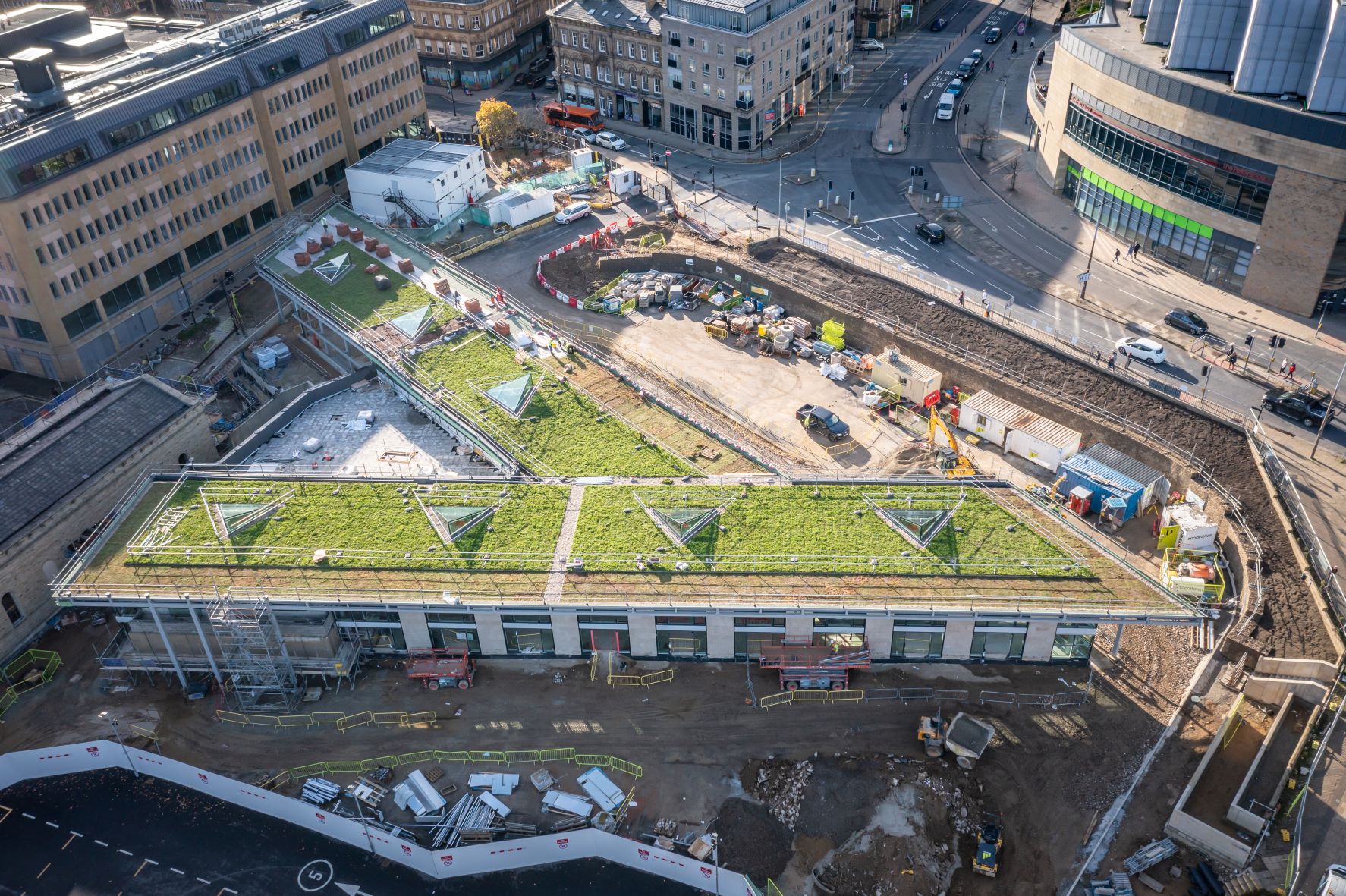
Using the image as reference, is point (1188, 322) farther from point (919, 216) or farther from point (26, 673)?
point (26, 673)

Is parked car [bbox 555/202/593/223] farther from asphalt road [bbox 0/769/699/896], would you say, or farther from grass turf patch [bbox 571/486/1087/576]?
asphalt road [bbox 0/769/699/896]

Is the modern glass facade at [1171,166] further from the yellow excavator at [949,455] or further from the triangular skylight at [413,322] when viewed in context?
the triangular skylight at [413,322]

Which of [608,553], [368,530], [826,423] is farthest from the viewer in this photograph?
[826,423]

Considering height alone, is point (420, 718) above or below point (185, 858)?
above

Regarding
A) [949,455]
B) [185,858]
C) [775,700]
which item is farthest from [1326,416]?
[185,858]

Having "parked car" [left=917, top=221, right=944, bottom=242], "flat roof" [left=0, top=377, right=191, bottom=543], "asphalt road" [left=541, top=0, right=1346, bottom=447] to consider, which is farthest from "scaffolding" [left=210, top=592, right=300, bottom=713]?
"parked car" [left=917, top=221, right=944, bottom=242]

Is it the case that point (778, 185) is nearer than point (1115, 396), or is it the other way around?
point (1115, 396)

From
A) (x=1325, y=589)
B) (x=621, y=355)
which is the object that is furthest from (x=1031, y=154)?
(x=1325, y=589)
